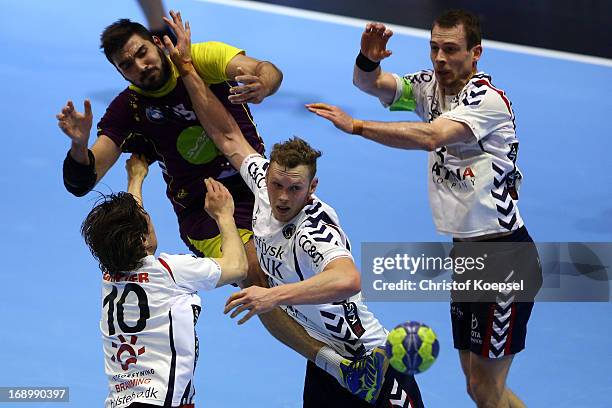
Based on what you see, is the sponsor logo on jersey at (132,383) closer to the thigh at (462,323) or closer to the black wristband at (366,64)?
the thigh at (462,323)

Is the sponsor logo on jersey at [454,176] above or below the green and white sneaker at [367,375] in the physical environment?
above

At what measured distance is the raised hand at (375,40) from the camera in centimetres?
627

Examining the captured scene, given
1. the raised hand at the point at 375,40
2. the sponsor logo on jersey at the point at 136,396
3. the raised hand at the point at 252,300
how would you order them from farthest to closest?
the raised hand at the point at 375,40 → the sponsor logo on jersey at the point at 136,396 → the raised hand at the point at 252,300

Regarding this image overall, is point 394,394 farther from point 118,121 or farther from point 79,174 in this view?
point 118,121

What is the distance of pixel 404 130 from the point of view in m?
5.49

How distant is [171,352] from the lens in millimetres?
5086

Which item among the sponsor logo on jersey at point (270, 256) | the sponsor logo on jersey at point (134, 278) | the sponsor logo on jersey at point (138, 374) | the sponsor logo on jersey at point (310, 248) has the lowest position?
the sponsor logo on jersey at point (138, 374)

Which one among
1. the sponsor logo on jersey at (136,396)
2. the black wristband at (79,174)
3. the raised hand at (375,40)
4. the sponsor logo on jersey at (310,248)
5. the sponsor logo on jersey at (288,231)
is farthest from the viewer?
the raised hand at (375,40)

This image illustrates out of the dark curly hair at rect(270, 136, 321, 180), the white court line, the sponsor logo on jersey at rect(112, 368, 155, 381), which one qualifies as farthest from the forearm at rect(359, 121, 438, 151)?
the white court line

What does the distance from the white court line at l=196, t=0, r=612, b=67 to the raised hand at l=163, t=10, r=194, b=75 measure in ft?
23.2

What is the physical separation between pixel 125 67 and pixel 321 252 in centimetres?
169

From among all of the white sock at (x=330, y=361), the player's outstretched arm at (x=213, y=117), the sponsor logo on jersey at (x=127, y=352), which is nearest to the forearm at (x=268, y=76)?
the player's outstretched arm at (x=213, y=117)

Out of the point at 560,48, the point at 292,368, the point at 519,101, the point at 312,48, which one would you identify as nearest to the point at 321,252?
the point at 292,368

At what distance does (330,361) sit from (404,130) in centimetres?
123
